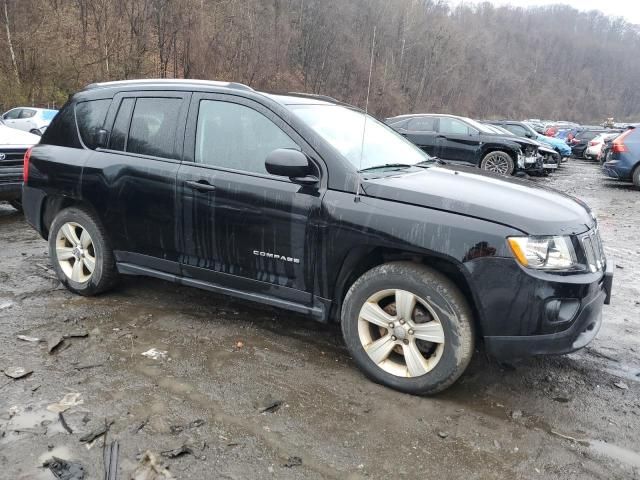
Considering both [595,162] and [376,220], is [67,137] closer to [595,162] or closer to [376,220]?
[376,220]

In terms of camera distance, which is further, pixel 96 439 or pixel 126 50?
pixel 126 50

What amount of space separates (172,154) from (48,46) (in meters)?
31.3

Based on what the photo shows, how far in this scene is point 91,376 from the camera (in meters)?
3.20

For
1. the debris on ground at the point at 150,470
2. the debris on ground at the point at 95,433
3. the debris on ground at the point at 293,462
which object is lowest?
the debris on ground at the point at 95,433

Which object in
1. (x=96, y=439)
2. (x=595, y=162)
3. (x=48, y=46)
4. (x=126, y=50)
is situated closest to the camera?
(x=96, y=439)

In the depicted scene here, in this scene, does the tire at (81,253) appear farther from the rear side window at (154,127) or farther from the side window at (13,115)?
the side window at (13,115)

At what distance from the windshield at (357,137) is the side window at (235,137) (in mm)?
237

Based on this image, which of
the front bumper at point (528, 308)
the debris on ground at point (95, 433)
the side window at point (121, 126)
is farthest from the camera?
the side window at point (121, 126)

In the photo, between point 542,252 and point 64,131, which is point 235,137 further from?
point 542,252

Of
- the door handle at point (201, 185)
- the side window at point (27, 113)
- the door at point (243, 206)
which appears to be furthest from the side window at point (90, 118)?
the side window at point (27, 113)

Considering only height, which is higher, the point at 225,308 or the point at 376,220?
the point at 376,220

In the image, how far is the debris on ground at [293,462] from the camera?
8.12ft

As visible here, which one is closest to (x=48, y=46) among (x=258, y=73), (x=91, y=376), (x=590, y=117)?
(x=258, y=73)

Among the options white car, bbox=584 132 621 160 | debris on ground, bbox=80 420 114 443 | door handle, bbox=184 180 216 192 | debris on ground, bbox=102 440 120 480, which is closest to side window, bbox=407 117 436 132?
door handle, bbox=184 180 216 192
